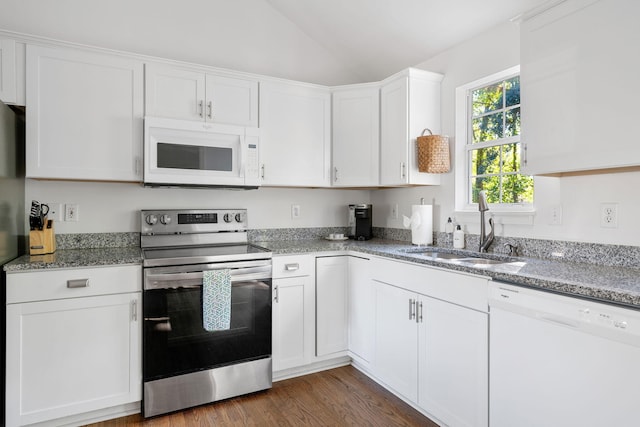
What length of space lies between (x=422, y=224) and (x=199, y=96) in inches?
71.9

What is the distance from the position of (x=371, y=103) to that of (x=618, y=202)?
68.4 inches

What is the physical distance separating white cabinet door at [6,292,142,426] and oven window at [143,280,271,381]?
0.10m

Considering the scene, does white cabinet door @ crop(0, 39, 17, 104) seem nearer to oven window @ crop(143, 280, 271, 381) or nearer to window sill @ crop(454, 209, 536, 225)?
oven window @ crop(143, 280, 271, 381)

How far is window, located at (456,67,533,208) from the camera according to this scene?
7.86ft

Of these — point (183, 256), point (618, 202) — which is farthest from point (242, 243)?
point (618, 202)

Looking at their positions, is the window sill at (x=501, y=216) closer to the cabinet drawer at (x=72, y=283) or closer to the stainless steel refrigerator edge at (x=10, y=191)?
the cabinet drawer at (x=72, y=283)

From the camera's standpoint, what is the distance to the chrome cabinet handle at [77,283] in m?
1.99

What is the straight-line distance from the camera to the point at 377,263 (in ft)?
8.13

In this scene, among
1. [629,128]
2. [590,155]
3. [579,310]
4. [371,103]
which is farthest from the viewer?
[371,103]

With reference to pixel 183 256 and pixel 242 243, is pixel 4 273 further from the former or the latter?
pixel 242 243

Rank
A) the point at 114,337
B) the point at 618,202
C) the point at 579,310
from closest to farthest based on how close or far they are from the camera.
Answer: the point at 579,310
the point at 618,202
the point at 114,337

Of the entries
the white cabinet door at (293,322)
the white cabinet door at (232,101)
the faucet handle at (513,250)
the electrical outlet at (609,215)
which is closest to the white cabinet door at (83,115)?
the white cabinet door at (232,101)

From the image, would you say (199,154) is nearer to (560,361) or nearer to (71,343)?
(71,343)

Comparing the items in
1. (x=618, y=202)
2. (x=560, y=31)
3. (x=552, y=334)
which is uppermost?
(x=560, y=31)
